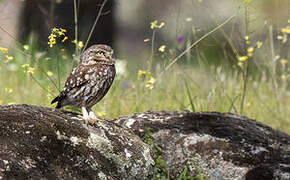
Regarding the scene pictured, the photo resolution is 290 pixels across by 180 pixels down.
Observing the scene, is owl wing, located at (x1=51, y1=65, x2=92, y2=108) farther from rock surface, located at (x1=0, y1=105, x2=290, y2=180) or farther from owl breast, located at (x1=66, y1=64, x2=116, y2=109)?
rock surface, located at (x1=0, y1=105, x2=290, y2=180)

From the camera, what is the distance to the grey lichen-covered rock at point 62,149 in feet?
10.6

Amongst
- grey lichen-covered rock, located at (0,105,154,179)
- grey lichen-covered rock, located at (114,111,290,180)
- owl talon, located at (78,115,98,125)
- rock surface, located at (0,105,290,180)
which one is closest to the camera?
grey lichen-covered rock, located at (0,105,154,179)

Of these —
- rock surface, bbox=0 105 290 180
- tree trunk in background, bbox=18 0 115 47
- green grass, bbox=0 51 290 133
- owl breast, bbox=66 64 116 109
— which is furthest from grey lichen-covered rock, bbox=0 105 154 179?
tree trunk in background, bbox=18 0 115 47

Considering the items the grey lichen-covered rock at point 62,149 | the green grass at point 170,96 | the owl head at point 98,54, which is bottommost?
the green grass at point 170,96

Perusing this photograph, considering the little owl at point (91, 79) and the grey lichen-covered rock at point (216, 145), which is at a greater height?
the little owl at point (91, 79)

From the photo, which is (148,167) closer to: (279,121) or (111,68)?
(111,68)

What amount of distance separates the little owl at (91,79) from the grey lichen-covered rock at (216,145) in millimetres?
589

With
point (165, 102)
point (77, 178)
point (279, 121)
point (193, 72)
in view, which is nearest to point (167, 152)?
point (77, 178)

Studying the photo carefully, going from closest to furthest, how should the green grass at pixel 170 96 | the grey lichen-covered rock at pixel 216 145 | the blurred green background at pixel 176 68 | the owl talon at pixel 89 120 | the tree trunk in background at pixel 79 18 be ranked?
the owl talon at pixel 89 120 < the grey lichen-covered rock at pixel 216 145 < the blurred green background at pixel 176 68 < the green grass at pixel 170 96 < the tree trunk in background at pixel 79 18

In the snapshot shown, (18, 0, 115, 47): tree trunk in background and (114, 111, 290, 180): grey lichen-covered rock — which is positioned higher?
(18, 0, 115, 47): tree trunk in background

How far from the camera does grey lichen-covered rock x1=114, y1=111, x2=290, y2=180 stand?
14.6 feet

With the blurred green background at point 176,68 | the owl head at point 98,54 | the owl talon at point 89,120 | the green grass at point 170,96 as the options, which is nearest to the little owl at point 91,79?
the owl head at point 98,54

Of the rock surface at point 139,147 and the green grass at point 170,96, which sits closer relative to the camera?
the rock surface at point 139,147

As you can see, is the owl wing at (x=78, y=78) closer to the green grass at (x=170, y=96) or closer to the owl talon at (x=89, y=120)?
the owl talon at (x=89, y=120)
